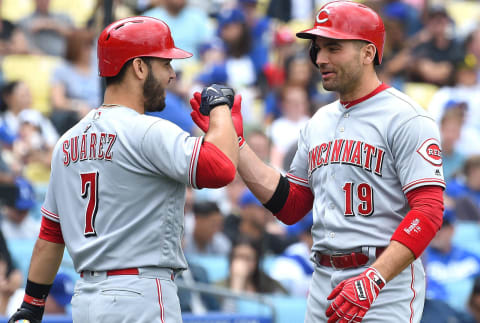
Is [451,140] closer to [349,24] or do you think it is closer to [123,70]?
[349,24]

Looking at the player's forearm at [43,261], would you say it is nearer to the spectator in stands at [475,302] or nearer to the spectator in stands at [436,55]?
the spectator in stands at [475,302]

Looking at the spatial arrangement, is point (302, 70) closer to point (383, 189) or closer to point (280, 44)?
point (280, 44)

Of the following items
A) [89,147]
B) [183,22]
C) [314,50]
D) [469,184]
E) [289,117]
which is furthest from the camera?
[183,22]

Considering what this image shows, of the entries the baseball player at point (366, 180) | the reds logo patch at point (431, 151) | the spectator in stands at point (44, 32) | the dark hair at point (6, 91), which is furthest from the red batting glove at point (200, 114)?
the spectator in stands at point (44, 32)

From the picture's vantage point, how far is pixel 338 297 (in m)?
3.34

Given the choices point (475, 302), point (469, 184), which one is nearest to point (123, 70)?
point (475, 302)

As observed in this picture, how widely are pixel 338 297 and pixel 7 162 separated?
15.9 ft

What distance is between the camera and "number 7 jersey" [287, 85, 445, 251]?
358cm

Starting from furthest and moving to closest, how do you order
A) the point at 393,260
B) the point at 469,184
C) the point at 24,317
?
1. the point at 469,184
2. the point at 24,317
3. the point at 393,260

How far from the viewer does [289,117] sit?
937cm

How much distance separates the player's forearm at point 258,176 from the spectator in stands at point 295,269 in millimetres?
2974

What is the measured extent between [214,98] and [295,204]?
0.78 meters

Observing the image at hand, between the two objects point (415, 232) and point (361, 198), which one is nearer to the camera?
point (415, 232)

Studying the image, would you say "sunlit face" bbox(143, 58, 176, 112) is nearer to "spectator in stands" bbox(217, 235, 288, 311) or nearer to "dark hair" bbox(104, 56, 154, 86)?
"dark hair" bbox(104, 56, 154, 86)
